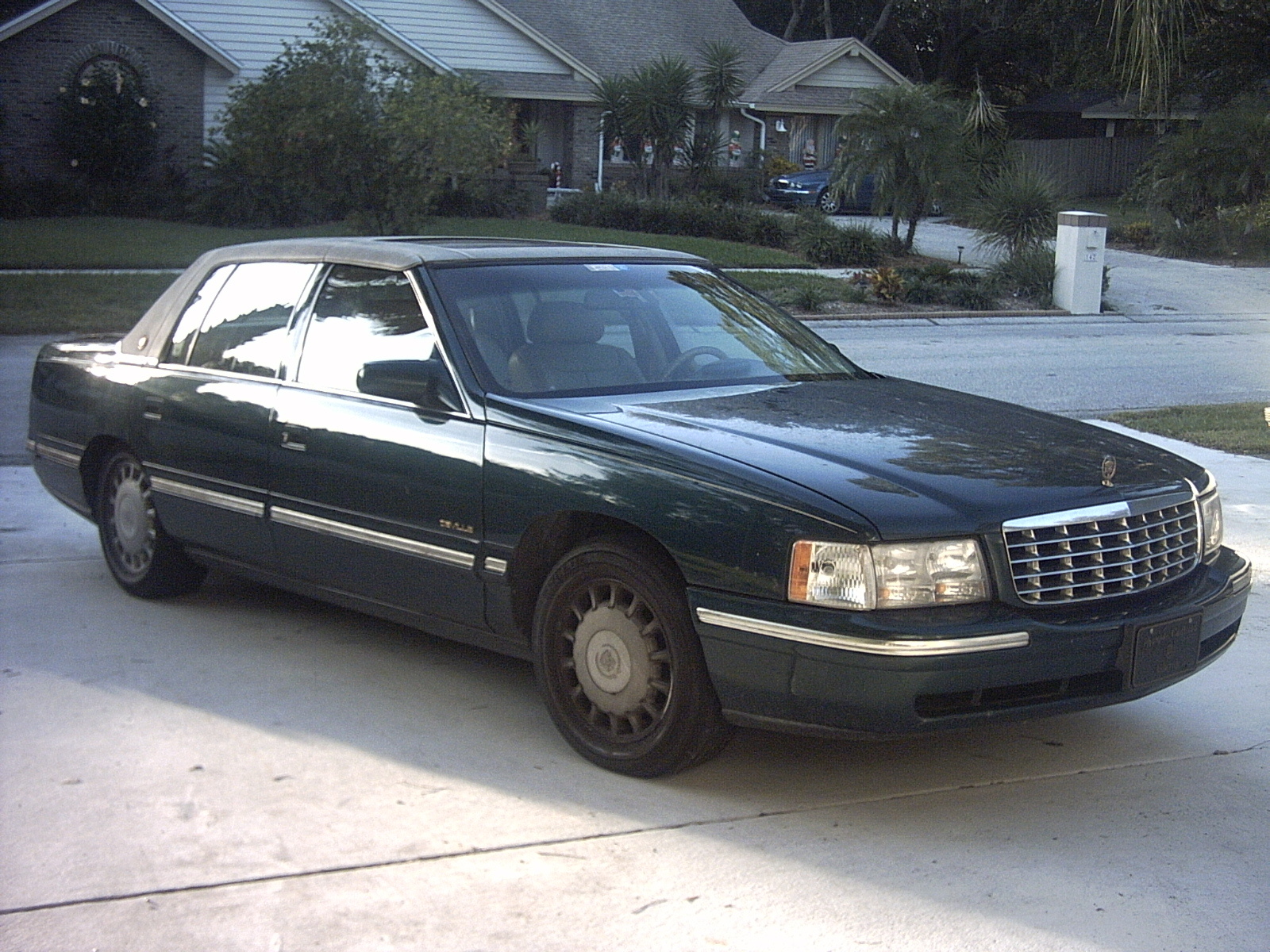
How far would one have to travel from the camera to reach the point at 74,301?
1788cm

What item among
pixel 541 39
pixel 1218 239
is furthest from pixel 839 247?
pixel 541 39

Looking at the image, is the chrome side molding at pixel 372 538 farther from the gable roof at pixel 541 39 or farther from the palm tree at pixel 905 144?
the gable roof at pixel 541 39

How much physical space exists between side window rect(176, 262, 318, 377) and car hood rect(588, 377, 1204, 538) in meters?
1.54

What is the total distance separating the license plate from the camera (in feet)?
14.1

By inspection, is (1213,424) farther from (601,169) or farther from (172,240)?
(601,169)

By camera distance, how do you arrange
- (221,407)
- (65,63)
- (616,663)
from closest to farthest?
(616,663), (221,407), (65,63)

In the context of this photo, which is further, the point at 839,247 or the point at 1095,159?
the point at 1095,159

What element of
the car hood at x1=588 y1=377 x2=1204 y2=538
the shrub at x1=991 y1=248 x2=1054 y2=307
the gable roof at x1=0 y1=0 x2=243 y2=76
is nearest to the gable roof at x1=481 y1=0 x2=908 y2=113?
the gable roof at x1=0 y1=0 x2=243 y2=76

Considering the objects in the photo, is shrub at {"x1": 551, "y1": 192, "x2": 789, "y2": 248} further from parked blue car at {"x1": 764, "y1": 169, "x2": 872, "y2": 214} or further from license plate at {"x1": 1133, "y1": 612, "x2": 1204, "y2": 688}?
license plate at {"x1": 1133, "y1": 612, "x2": 1204, "y2": 688}

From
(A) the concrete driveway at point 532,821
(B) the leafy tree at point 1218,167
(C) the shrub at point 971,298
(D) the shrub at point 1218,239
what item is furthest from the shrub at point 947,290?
(A) the concrete driveway at point 532,821

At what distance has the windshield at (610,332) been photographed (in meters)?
5.21

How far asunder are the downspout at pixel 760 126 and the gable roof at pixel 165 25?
14.2 meters

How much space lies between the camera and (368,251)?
5.69 meters

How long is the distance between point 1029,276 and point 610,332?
62.3ft
